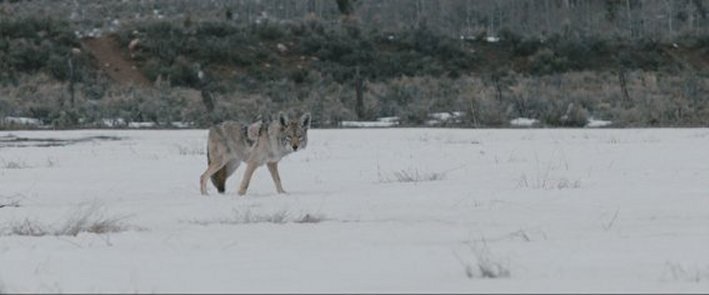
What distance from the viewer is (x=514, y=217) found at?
29.1 feet

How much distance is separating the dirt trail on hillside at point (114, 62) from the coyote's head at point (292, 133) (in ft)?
130

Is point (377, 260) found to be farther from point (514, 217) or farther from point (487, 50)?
point (487, 50)

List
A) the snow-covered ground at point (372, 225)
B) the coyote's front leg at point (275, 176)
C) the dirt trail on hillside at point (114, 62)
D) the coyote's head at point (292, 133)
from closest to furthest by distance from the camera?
the snow-covered ground at point (372, 225) → the coyote's head at point (292, 133) → the coyote's front leg at point (275, 176) → the dirt trail on hillside at point (114, 62)

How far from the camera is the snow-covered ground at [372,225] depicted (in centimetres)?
566

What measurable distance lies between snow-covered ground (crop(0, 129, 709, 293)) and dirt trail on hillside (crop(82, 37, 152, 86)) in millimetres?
34398

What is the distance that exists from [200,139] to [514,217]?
53.1ft

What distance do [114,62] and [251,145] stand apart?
44042mm

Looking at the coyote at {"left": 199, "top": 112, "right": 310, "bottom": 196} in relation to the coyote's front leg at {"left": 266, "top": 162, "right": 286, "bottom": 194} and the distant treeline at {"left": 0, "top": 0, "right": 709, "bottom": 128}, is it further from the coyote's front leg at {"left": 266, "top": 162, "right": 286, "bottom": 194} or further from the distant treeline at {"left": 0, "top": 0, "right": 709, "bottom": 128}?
the distant treeline at {"left": 0, "top": 0, "right": 709, "bottom": 128}

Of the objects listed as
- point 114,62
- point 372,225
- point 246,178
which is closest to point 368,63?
point 114,62

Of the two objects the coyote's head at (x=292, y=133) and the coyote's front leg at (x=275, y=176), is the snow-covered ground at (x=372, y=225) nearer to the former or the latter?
the coyote's front leg at (x=275, y=176)

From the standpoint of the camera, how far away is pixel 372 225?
8.28 m

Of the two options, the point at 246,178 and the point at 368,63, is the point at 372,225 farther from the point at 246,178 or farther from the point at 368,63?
the point at 368,63

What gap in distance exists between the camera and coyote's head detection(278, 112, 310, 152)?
11.4 metres

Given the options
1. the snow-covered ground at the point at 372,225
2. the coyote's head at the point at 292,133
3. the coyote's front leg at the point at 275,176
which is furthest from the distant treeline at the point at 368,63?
the coyote's head at the point at 292,133
